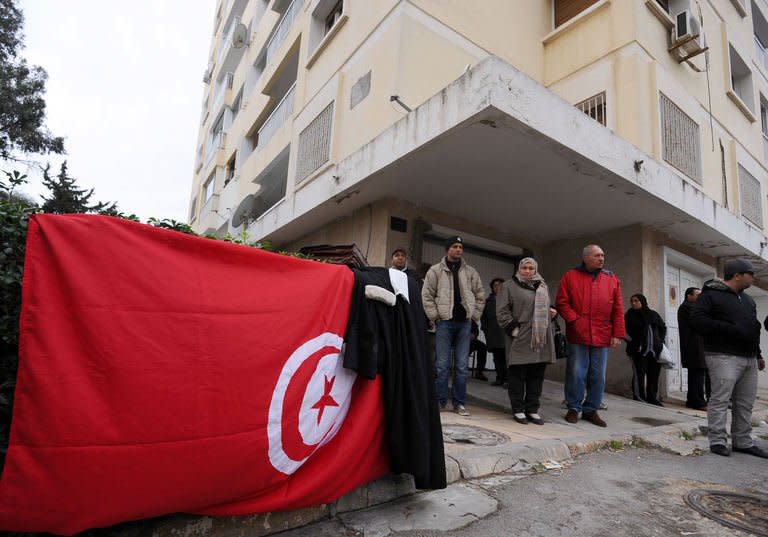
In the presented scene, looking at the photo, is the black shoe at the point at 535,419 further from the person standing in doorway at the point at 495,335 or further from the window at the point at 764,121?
the window at the point at 764,121

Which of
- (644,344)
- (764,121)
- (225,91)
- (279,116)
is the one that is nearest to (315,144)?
(279,116)

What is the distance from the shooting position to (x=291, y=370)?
2.34 m

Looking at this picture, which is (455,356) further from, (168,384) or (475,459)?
(168,384)

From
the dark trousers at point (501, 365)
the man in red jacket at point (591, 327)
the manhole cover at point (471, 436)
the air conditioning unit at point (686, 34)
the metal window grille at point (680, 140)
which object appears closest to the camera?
the manhole cover at point (471, 436)

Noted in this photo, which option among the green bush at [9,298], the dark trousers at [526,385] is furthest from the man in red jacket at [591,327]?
the green bush at [9,298]

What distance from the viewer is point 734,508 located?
295 centimetres

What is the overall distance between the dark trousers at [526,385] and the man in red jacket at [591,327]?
0.47m

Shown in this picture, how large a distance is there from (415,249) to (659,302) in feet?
15.3

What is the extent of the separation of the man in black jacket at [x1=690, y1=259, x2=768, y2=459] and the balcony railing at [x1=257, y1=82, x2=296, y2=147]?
36.1 feet

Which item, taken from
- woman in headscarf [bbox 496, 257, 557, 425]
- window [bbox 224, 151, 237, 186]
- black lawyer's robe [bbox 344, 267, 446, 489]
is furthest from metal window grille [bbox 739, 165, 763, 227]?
window [bbox 224, 151, 237, 186]

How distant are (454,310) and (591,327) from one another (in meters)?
1.49

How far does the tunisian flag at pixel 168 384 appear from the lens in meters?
1.68

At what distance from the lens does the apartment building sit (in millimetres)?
5961

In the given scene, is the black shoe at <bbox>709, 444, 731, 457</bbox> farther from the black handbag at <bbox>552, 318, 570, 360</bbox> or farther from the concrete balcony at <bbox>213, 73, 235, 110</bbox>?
the concrete balcony at <bbox>213, 73, 235, 110</bbox>
